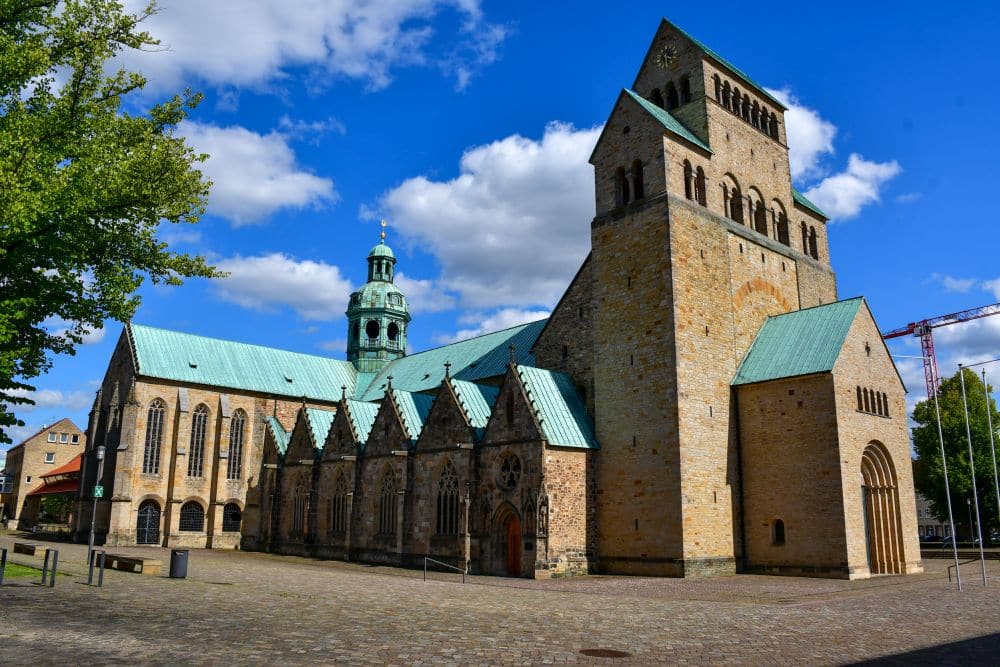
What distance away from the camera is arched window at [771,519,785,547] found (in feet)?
113

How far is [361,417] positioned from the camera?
158 ft

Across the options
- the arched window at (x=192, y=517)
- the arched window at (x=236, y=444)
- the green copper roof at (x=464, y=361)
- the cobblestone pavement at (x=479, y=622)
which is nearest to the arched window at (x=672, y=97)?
the green copper roof at (x=464, y=361)

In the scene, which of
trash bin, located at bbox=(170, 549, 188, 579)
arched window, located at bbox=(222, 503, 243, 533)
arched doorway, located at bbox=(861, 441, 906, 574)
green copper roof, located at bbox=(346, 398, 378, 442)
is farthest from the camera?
arched window, located at bbox=(222, 503, 243, 533)

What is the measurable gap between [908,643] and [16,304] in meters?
22.1

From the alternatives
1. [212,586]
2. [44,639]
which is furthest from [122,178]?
[212,586]

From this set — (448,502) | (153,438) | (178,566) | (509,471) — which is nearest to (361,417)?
(448,502)

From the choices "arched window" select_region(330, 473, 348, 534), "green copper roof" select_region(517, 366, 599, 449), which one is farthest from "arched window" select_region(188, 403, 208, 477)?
"green copper roof" select_region(517, 366, 599, 449)

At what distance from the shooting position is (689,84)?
42.9 metres

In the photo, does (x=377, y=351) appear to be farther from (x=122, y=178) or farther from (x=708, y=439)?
(x=122, y=178)

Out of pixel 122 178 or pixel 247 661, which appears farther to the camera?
pixel 122 178

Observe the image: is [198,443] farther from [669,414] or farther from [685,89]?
[685,89]

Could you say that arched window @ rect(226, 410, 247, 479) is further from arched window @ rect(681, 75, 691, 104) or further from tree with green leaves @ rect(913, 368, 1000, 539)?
tree with green leaves @ rect(913, 368, 1000, 539)

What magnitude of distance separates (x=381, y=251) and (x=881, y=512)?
158 ft

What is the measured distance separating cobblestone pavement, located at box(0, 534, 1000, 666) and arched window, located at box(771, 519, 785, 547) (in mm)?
5509
